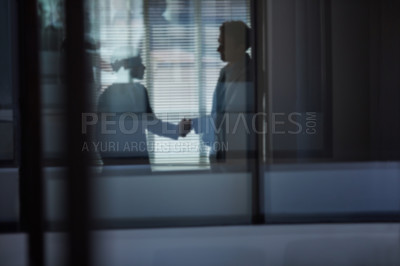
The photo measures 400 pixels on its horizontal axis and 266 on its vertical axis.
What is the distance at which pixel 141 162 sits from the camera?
300 cm

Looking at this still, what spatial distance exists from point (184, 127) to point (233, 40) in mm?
496

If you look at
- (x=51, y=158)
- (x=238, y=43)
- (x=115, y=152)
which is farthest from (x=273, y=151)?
(x=51, y=158)

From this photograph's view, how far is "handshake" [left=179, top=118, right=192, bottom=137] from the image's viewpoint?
3012 millimetres

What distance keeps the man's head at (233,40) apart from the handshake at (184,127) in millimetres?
356

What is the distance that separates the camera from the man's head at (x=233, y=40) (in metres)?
3.07

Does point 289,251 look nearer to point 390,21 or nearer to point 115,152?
point 115,152

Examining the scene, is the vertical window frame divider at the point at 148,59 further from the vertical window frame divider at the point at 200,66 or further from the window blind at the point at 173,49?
the vertical window frame divider at the point at 200,66

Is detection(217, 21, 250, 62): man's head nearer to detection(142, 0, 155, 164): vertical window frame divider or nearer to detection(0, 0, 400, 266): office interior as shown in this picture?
detection(0, 0, 400, 266): office interior

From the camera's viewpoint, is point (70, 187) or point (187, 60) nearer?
point (70, 187)

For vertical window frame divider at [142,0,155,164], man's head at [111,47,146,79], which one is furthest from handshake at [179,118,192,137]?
man's head at [111,47,146,79]

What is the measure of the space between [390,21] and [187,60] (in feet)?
3.45

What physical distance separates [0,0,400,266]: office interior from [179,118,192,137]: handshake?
0.02 metres

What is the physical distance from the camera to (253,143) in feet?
10.2

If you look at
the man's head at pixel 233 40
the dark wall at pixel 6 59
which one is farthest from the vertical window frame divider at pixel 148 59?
the dark wall at pixel 6 59
